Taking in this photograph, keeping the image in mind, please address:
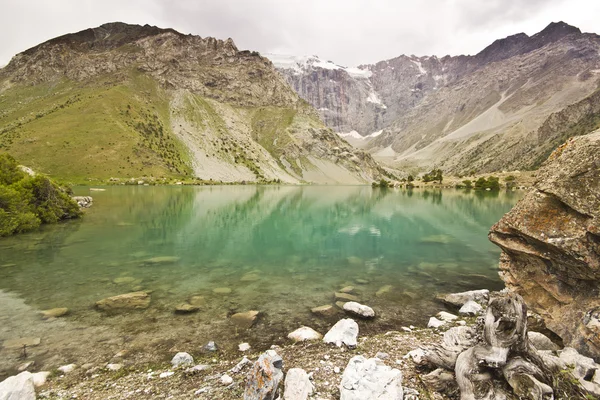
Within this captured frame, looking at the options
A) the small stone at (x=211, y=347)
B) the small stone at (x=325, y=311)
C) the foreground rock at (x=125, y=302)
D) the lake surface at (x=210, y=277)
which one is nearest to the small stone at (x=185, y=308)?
the lake surface at (x=210, y=277)

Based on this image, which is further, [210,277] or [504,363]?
[210,277]

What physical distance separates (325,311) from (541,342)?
9131mm

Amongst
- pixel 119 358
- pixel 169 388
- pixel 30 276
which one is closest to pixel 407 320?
pixel 169 388

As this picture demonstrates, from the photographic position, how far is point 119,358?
456 inches

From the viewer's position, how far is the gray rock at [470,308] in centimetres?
1544

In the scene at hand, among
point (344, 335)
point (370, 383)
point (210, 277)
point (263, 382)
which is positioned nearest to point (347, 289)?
point (344, 335)

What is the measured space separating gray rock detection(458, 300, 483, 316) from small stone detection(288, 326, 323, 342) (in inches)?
319

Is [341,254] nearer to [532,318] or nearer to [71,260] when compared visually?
[532,318]

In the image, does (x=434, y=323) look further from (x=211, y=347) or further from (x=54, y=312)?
(x=54, y=312)

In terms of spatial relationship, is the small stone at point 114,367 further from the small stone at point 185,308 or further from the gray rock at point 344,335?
the gray rock at point 344,335

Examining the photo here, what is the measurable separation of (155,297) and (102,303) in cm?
269

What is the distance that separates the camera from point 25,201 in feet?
129

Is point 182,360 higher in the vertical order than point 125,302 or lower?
higher

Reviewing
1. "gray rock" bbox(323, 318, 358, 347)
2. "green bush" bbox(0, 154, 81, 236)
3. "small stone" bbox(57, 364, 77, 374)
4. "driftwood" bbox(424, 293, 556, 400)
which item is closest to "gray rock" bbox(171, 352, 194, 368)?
"small stone" bbox(57, 364, 77, 374)
